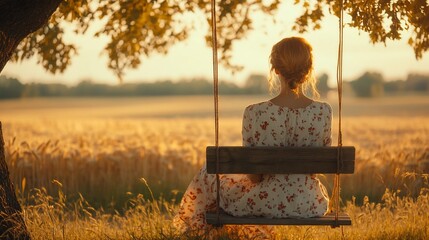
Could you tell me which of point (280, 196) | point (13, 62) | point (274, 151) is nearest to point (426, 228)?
point (280, 196)

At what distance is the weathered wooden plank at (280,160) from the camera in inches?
244

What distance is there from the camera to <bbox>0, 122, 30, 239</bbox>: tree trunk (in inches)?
277

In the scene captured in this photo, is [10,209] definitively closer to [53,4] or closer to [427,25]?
[53,4]

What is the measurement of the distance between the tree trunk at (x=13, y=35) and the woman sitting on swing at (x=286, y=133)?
1.90m

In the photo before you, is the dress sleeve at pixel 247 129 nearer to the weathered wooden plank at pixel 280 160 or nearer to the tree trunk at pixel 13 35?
the weathered wooden plank at pixel 280 160

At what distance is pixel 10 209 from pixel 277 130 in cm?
255

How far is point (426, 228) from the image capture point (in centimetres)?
789

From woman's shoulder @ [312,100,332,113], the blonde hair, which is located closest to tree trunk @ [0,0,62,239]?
the blonde hair

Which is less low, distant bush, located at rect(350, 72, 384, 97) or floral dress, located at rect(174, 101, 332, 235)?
floral dress, located at rect(174, 101, 332, 235)

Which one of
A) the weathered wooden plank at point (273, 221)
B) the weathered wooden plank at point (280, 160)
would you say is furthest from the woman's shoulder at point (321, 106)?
the weathered wooden plank at point (273, 221)

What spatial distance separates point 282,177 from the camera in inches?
266

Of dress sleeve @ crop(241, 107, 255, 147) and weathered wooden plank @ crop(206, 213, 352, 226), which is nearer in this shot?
weathered wooden plank @ crop(206, 213, 352, 226)

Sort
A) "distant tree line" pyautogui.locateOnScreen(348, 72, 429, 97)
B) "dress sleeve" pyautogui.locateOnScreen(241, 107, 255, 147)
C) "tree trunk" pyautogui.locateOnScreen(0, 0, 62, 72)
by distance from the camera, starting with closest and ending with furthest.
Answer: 1. "dress sleeve" pyautogui.locateOnScreen(241, 107, 255, 147)
2. "tree trunk" pyautogui.locateOnScreen(0, 0, 62, 72)
3. "distant tree line" pyautogui.locateOnScreen(348, 72, 429, 97)

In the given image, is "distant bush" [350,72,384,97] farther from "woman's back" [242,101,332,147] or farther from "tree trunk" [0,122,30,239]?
"tree trunk" [0,122,30,239]
